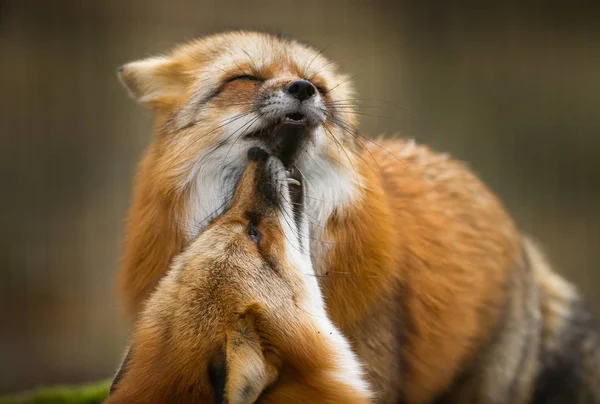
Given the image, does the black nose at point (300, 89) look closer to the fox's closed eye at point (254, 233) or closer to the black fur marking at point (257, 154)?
the black fur marking at point (257, 154)

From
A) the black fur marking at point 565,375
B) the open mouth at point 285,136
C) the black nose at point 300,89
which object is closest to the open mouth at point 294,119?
the open mouth at point 285,136

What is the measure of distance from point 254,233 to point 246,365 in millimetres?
918

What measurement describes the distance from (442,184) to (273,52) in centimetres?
173

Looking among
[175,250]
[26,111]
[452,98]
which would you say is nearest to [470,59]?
[452,98]

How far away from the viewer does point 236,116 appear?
4602 mm

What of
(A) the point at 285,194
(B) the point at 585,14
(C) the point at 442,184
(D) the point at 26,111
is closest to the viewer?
(A) the point at 285,194

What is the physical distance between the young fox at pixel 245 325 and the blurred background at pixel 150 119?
19.6 ft

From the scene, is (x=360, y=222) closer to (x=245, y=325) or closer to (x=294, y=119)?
(x=294, y=119)

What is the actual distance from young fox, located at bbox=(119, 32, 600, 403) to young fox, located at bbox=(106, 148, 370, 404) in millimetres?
207

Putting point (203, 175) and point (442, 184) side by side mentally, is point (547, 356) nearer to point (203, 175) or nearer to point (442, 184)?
point (442, 184)

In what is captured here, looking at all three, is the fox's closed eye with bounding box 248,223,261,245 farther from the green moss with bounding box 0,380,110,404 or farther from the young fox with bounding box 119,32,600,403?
the green moss with bounding box 0,380,110,404

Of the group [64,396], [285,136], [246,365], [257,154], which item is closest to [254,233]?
[257,154]

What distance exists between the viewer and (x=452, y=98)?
38.8 ft

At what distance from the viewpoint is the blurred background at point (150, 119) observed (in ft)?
34.8
